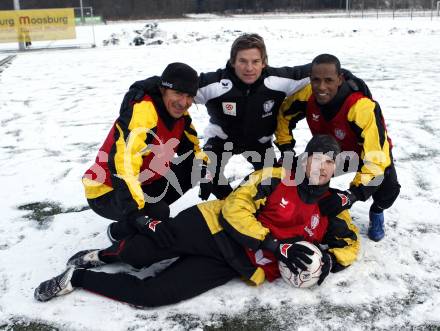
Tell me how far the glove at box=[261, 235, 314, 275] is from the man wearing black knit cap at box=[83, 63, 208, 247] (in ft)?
1.79

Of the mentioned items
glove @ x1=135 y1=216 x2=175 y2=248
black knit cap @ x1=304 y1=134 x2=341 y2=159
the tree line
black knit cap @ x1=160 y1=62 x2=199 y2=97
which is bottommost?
glove @ x1=135 y1=216 x2=175 y2=248

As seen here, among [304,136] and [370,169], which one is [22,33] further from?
[370,169]

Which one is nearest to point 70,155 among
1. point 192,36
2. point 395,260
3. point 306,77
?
point 306,77

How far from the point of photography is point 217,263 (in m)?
2.55

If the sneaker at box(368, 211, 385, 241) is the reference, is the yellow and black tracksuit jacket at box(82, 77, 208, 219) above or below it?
above

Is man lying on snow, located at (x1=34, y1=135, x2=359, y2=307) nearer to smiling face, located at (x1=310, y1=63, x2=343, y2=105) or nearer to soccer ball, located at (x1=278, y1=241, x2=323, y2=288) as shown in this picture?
soccer ball, located at (x1=278, y1=241, x2=323, y2=288)

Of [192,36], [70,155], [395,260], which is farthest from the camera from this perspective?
[192,36]

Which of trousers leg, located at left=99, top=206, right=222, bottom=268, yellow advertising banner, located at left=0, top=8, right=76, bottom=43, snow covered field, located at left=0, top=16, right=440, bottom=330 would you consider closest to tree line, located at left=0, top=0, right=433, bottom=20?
yellow advertising banner, located at left=0, top=8, right=76, bottom=43

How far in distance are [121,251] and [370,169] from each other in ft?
5.16

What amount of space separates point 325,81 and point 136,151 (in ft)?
4.13

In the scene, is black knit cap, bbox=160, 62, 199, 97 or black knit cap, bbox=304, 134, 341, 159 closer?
black knit cap, bbox=304, 134, 341, 159

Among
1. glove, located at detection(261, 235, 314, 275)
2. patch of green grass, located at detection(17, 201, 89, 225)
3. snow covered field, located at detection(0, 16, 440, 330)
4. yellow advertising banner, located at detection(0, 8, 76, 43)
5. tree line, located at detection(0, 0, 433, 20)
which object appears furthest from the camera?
tree line, located at detection(0, 0, 433, 20)

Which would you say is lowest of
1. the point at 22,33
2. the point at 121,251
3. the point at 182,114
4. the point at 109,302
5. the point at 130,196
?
the point at 109,302

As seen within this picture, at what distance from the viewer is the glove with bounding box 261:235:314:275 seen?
2430 mm
